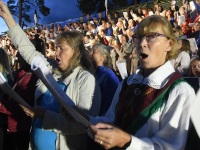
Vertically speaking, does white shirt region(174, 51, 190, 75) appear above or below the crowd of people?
below

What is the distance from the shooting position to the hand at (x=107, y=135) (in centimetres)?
157

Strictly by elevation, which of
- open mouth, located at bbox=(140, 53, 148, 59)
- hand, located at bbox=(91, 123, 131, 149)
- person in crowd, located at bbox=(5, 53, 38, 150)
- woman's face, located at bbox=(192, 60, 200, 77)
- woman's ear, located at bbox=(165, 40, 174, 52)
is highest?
woman's ear, located at bbox=(165, 40, 174, 52)

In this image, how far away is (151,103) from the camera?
186 centimetres

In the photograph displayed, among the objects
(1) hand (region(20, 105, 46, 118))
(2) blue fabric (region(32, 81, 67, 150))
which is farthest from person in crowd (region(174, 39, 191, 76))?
(1) hand (region(20, 105, 46, 118))

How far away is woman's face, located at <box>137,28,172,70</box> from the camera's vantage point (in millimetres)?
2021

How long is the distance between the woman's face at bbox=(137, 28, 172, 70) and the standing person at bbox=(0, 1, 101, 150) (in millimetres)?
798

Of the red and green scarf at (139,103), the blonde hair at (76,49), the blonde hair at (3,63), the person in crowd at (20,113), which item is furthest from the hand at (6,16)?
the blonde hair at (3,63)

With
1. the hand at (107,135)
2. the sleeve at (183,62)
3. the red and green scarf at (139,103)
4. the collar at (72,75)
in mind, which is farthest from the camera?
the sleeve at (183,62)

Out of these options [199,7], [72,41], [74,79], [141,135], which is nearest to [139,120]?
[141,135]

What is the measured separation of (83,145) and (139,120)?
1.05 m

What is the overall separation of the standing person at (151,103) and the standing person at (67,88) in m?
0.53

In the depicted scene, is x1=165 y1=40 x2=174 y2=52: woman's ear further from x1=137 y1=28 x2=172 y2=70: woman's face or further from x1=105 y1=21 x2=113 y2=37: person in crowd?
x1=105 y1=21 x2=113 y2=37: person in crowd

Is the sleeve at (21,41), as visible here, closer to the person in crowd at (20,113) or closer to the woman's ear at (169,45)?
the person in crowd at (20,113)

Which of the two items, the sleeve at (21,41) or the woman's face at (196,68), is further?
the woman's face at (196,68)
